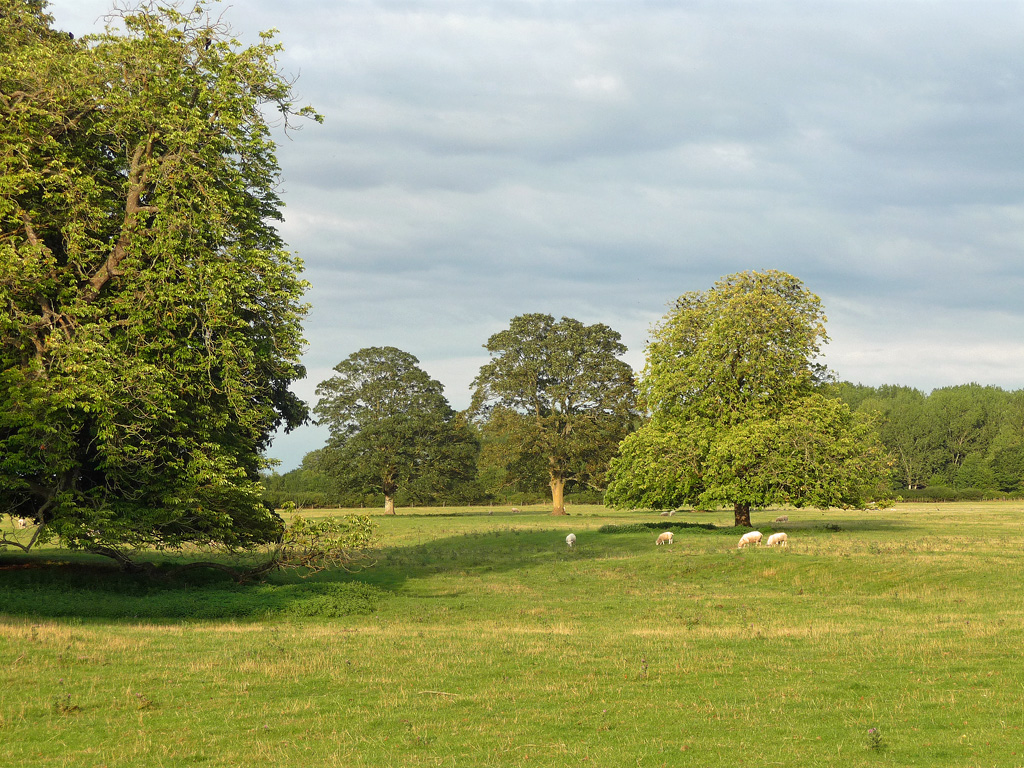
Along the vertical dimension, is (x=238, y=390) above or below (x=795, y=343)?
below

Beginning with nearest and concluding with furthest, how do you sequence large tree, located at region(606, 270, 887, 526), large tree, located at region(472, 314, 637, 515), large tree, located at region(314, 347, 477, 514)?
large tree, located at region(606, 270, 887, 526), large tree, located at region(472, 314, 637, 515), large tree, located at region(314, 347, 477, 514)

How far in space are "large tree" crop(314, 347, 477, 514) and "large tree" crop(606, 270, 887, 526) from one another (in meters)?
35.4

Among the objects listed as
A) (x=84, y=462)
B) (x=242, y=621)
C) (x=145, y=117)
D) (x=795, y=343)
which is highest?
(x=145, y=117)

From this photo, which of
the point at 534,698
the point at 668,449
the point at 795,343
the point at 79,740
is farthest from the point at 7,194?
the point at 795,343

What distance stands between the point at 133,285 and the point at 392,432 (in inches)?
2505

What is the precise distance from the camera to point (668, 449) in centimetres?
4816

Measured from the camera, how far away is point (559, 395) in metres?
78.2

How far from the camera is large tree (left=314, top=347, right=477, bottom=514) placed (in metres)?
87.5

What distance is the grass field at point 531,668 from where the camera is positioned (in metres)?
11.4

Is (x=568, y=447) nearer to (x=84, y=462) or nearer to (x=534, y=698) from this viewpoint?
(x=84, y=462)

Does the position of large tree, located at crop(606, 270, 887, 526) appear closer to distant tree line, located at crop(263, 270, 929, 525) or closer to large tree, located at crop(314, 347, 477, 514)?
distant tree line, located at crop(263, 270, 929, 525)

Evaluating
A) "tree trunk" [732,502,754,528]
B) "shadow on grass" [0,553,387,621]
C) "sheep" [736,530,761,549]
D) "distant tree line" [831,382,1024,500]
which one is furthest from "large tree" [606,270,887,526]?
"distant tree line" [831,382,1024,500]

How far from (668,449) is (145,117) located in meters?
32.9

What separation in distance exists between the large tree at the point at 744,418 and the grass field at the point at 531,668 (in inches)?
466
